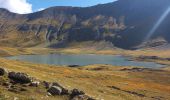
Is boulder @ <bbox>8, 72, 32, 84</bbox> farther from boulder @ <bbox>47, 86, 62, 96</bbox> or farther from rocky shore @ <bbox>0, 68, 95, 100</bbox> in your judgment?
boulder @ <bbox>47, 86, 62, 96</bbox>

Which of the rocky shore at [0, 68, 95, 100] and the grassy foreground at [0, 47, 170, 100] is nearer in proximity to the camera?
the rocky shore at [0, 68, 95, 100]

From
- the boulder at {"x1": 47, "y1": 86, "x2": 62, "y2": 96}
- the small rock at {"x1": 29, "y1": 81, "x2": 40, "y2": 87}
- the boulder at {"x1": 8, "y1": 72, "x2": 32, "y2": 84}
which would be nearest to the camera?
the boulder at {"x1": 47, "y1": 86, "x2": 62, "y2": 96}

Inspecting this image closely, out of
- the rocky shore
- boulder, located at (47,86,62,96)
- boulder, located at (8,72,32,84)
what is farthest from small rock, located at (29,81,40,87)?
boulder, located at (47,86,62,96)

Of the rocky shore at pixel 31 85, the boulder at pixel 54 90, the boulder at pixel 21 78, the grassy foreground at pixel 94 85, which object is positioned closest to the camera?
the rocky shore at pixel 31 85

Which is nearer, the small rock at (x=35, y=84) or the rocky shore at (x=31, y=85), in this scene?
the rocky shore at (x=31, y=85)

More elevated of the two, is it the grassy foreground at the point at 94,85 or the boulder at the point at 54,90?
the boulder at the point at 54,90

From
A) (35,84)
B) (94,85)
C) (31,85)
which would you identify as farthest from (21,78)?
(94,85)

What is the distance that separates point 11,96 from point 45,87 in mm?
4954

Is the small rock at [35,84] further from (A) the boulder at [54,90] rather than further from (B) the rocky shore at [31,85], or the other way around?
(A) the boulder at [54,90]

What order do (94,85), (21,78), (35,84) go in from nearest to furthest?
1. (35,84)
2. (21,78)
3. (94,85)

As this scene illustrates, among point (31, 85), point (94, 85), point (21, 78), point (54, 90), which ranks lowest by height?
point (94, 85)

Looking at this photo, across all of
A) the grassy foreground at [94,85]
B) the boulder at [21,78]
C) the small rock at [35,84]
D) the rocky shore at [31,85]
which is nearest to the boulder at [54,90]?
the rocky shore at [31,85]

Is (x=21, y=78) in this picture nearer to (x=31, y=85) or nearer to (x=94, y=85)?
(x=31, y=85)

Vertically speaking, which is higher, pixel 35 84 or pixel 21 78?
pixel 21 78
